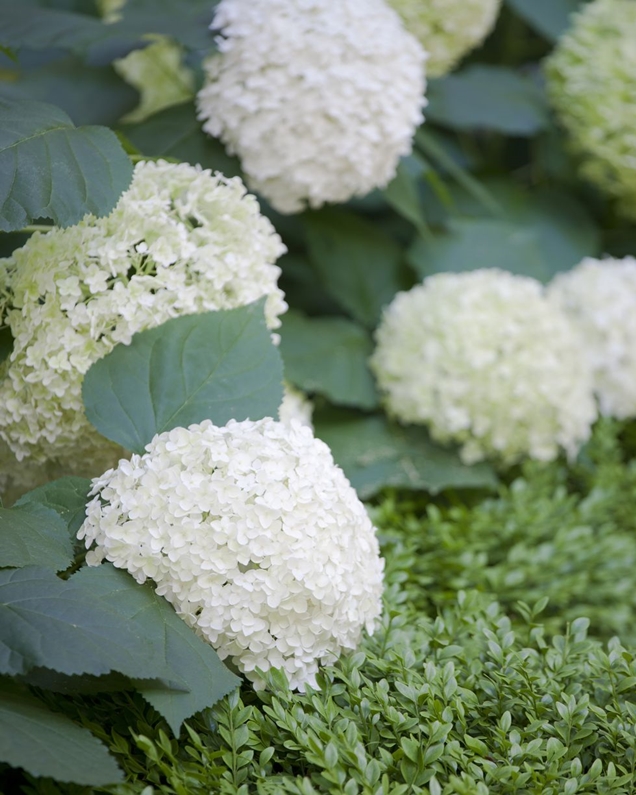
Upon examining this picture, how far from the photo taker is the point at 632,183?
56.2 inches

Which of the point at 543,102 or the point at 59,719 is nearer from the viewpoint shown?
the point at 59,719

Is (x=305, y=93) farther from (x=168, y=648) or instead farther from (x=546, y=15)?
(x=546, y=15)

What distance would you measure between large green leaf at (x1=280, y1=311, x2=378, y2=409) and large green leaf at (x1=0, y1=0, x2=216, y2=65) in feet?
1.29

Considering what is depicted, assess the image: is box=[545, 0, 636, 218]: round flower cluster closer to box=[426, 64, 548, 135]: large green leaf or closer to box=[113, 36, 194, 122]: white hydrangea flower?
box=[426, 64, 548, 135]: large green leaf

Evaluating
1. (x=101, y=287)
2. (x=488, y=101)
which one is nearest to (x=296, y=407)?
(x=101, y=287)

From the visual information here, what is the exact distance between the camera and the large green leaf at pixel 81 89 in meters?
1.07

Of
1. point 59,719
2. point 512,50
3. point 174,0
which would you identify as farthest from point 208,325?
point 512,50

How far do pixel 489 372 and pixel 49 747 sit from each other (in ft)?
2.49

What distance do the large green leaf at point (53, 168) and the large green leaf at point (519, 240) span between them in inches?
26.3

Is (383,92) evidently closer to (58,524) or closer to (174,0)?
(174,0)

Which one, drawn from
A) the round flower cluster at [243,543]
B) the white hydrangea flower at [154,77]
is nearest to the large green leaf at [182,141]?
the white hydrangea flower at [154,77]

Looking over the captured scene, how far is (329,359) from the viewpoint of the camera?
116 centimetres

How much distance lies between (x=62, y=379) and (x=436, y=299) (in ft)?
1.98

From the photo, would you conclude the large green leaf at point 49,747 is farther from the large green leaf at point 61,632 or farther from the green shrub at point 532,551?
the green shrub at point 532,551
